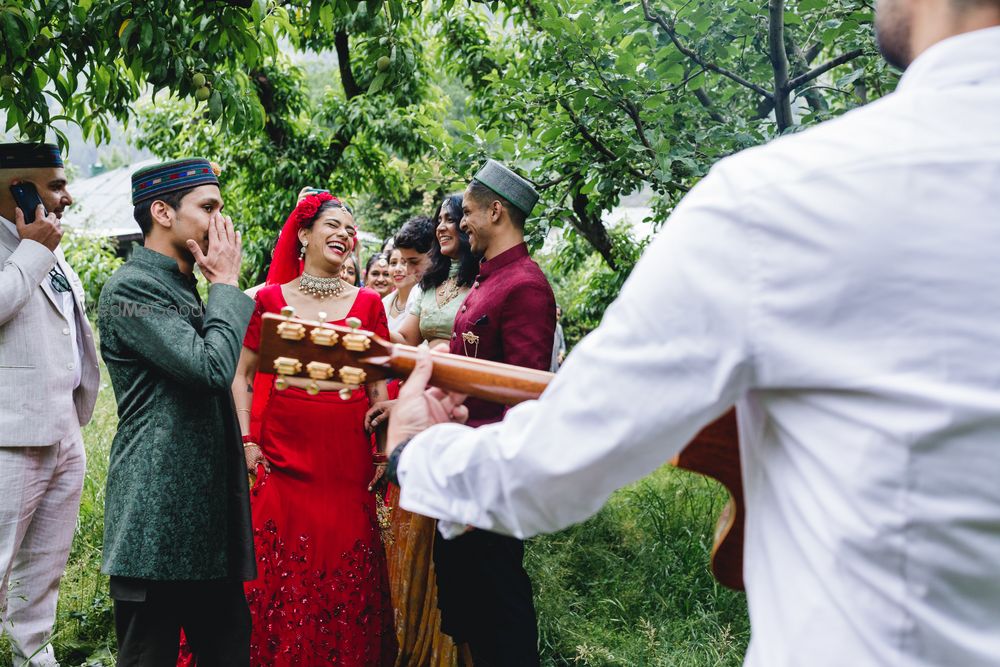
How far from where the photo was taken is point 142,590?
279 centimetres

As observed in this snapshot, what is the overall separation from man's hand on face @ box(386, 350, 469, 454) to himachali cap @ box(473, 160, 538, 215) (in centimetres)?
216

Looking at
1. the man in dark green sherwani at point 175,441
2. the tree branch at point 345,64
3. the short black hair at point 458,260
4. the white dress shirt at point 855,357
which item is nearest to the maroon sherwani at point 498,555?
the man in dark green sherwani at point 175,441

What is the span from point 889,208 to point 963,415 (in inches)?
10.6

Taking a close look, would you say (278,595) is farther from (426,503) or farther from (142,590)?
(426,503)

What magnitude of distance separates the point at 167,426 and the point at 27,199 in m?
1.69

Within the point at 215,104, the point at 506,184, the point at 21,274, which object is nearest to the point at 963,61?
the point at 506,184

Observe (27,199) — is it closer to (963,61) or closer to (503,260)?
(503,260)

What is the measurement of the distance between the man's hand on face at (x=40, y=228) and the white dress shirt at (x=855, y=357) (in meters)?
3.43

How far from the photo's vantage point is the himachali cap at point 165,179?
304 centimetres

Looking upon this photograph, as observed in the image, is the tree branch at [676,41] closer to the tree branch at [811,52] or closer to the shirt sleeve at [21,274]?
the tree branch at [811,52]

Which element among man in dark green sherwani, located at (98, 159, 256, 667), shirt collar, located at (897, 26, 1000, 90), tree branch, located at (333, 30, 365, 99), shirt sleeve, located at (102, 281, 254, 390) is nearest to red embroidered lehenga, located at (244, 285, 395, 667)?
man in dark green sherwani, located at (98, 159, 256, 667)

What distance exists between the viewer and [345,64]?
360 inches

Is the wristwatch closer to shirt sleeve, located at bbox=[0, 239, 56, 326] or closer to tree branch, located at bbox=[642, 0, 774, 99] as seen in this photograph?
shirt sleeve, located at bbox=[0, 239, 56, 326]

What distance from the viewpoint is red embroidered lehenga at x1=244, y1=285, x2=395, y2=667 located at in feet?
12.6
